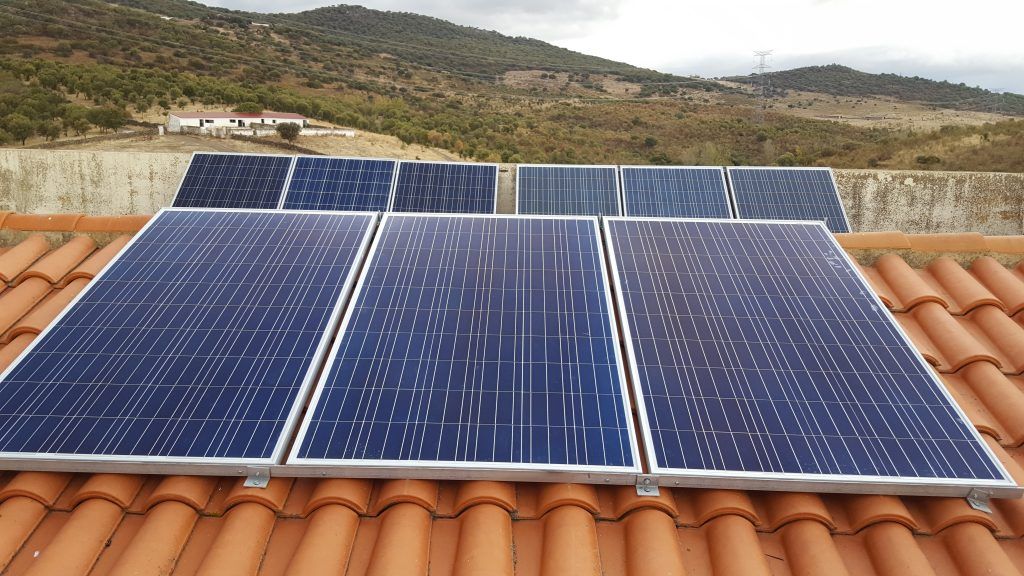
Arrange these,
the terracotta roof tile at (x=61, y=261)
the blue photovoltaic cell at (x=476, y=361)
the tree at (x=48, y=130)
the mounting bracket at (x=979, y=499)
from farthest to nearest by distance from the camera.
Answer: the tree at (x=48, y=130) → the terracotta roof tile at (x=61, y=261) → the blue photovoltaic cell at (x=476, y=361) → the mounting bracket at (x=979, y=499)

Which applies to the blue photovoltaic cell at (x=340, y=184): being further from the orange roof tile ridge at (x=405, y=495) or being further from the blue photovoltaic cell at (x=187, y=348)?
the orange roof tile ridge at (x=405, y=495)

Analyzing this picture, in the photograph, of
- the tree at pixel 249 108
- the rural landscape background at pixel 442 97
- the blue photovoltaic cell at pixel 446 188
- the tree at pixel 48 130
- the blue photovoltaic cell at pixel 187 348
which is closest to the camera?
the blue photovoltaic cell at pixel 187 348

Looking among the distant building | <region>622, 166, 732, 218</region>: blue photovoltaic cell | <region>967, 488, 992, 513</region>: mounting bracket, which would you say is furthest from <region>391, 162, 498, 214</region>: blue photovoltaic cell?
the distant building

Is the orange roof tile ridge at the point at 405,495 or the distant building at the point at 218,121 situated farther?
the distant building at the point at 218,121

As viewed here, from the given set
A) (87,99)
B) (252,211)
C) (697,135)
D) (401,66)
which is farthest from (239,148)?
(401,66)

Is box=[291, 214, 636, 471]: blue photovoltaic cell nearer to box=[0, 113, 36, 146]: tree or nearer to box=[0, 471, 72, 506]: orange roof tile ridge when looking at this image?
box=[0, 471, 72, 506]: orange roof tile ridge

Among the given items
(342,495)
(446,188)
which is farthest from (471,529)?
(446,188)

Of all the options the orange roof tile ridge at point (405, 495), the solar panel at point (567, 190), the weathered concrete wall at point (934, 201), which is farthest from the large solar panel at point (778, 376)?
the weathered concrete wall at point (934, 201)

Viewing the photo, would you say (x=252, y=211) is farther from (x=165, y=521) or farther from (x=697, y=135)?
(x=697, y=135)

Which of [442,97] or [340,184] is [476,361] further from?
[442,97]
